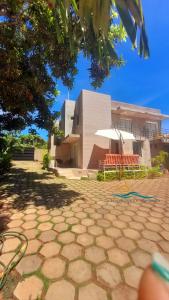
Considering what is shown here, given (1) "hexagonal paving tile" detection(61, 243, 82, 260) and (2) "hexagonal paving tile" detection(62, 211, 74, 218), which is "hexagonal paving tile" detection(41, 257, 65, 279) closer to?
(1) "hexagonal paving tile" detection(61, 243, 82, 260)

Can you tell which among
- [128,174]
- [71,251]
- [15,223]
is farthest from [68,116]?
[71,251]

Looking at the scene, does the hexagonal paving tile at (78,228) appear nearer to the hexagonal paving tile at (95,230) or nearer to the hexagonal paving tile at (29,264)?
the hexagonal paving tile at (95,230)

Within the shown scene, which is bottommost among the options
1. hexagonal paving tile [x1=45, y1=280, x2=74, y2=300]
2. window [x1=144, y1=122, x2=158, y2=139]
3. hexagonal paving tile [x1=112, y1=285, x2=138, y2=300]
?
hexagonal paving tile [x1=112, y1=285, x2=138, y2=300]

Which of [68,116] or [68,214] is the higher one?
[68,116]

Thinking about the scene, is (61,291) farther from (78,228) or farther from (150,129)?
(150,129)

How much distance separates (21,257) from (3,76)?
207 inches

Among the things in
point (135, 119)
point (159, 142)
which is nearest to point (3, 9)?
point (135, 119)

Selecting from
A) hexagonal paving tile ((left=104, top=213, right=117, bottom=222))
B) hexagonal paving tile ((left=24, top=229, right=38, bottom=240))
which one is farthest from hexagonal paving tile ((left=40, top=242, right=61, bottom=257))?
hexagonal paving tile ((left=104, top=213, right=117, bottom=222))

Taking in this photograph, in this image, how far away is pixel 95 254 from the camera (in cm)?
255

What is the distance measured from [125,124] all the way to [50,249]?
52.7 ft

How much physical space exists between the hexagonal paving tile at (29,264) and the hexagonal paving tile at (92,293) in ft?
2.51

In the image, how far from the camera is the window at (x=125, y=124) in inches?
665

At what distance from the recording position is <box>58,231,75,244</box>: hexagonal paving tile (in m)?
2.89

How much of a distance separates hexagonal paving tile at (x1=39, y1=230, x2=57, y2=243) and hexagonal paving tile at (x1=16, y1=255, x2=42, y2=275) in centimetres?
47
